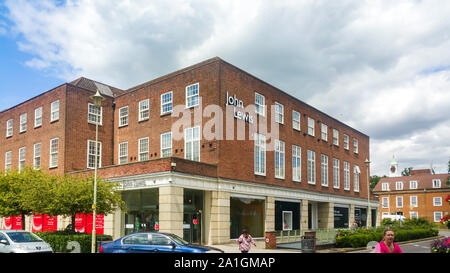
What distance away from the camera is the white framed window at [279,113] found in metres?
36.2

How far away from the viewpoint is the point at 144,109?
3472 centimetres

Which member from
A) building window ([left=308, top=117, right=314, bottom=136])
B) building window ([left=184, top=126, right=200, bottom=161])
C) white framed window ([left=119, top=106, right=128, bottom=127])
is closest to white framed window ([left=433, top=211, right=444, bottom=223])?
building window ([left=308, top=117, right=314, bottom=136])

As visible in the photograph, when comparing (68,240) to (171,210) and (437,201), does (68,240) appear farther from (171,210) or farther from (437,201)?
(437,201)

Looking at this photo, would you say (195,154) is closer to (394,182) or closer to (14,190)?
(14,190)

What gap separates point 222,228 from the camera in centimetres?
2802

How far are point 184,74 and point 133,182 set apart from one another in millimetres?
9044

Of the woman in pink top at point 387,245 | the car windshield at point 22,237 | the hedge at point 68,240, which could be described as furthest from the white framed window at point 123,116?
the woman in pink top at point 387,245

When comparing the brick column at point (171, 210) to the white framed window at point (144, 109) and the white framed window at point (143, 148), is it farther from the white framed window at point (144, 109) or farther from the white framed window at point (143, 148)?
the white framed window at point (144, 109)

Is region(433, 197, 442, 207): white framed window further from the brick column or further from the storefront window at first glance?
the brick column

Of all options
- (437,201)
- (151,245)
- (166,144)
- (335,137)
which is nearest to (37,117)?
(166,144)

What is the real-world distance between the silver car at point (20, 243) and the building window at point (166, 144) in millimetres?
13349

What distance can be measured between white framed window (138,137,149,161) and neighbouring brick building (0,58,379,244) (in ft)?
0.28

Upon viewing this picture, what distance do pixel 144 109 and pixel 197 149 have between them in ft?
23.9
